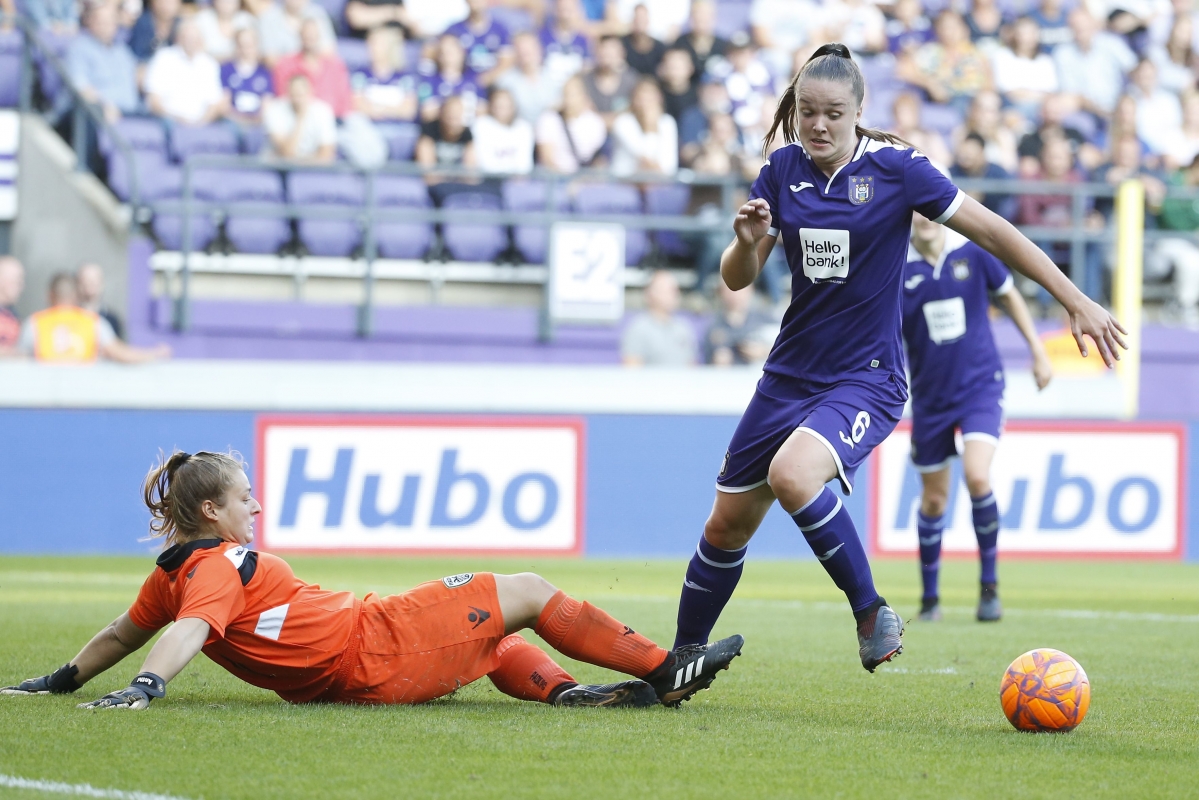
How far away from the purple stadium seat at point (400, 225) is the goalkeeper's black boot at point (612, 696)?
963cm

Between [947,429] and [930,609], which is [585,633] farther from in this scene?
[947,429]

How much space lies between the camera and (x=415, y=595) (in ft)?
16.0

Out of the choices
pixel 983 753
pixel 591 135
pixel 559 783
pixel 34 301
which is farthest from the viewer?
pixel 591 135

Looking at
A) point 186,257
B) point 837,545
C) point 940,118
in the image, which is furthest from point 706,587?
point 940,118

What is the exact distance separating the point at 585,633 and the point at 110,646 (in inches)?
55.9

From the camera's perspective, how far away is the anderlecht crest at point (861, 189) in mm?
5035

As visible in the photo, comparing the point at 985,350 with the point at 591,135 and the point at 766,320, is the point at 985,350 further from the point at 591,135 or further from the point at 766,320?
the point at 591,135

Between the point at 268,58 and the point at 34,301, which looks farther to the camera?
the point at 268,58

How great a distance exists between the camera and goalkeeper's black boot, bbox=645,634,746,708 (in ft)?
16.1

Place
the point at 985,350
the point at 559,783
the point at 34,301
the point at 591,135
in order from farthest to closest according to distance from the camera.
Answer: the point at 591,135 < the point at 34,301 < the point at 985,350 < the point at 559,783

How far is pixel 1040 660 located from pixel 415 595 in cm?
190

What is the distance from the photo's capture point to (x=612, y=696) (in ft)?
16.6

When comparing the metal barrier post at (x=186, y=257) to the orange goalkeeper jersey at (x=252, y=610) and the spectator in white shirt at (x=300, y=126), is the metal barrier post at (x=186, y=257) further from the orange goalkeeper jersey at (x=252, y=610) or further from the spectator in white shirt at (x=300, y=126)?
the orange goalkeeper jersey at (x=252, y=610)

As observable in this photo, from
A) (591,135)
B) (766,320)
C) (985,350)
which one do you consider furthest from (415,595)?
(591,135)
